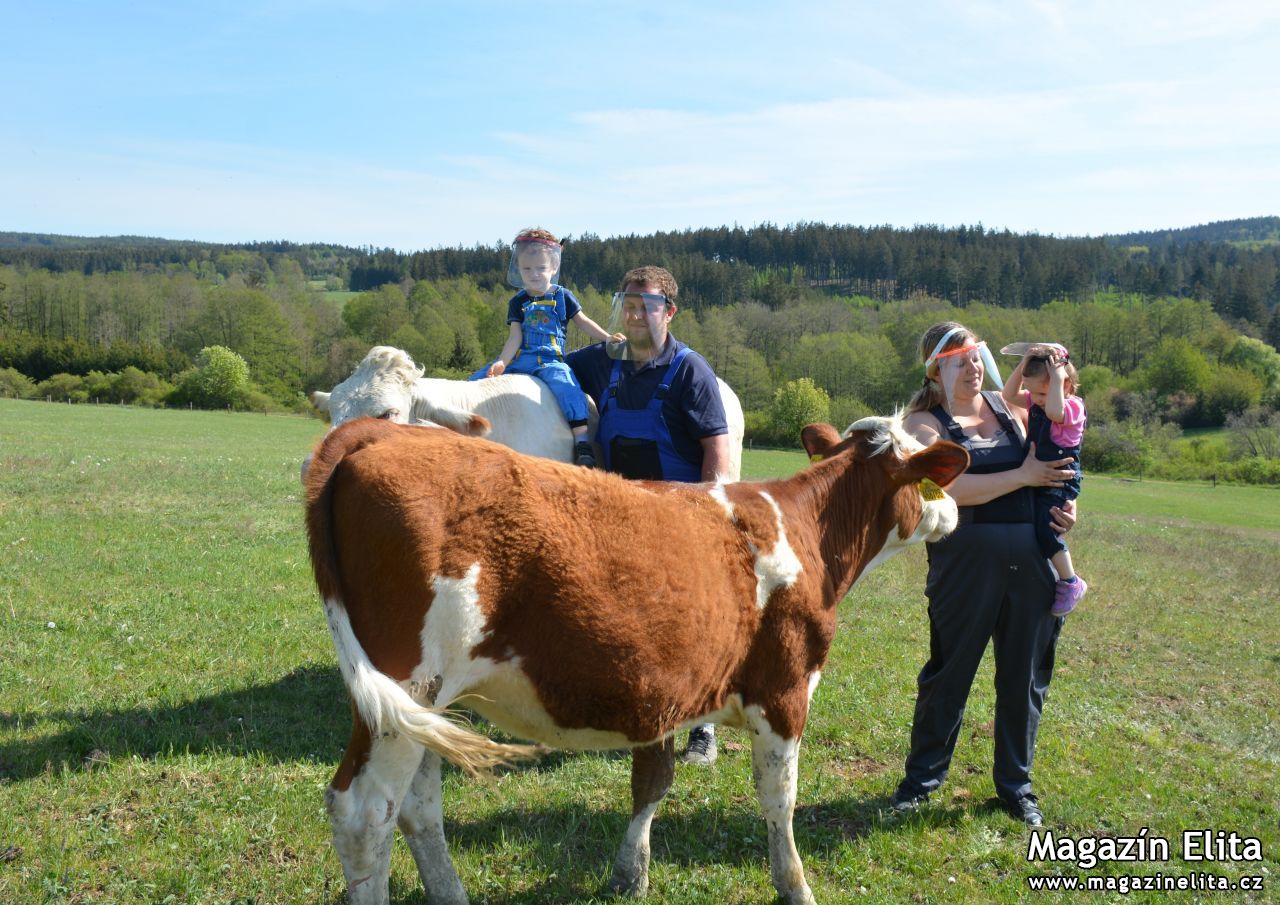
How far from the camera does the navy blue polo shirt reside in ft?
18.2

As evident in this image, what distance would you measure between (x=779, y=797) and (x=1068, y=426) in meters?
2.85

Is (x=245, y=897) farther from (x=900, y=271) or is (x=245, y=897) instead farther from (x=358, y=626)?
(x=900, y=271)

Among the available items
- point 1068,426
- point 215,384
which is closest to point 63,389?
point 215,384

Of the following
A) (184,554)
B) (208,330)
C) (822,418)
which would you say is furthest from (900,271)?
(184,554)

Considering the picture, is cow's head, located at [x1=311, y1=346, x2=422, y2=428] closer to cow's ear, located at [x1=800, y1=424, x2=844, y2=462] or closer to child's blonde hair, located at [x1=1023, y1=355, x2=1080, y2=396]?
cow's ear, located at [x1=800, y1=424, x2=844, y2=462]

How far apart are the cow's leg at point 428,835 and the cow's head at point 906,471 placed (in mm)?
2727

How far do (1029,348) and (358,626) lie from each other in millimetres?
4504

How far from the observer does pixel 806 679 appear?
4.34 meters

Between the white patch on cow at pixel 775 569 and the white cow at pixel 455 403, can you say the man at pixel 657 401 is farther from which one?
the white patch on cow at pixel 775 569

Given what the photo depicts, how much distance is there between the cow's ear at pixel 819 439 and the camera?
17.1 feet

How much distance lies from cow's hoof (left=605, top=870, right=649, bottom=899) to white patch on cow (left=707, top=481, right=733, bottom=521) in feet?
6.55

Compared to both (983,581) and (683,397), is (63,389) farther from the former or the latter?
(983,581)

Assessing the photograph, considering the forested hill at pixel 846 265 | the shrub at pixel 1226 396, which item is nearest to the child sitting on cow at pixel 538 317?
the shrub at pixel 1226 396

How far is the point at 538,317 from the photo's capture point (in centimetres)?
691
